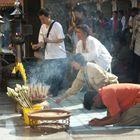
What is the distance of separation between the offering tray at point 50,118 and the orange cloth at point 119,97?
654 millimetres

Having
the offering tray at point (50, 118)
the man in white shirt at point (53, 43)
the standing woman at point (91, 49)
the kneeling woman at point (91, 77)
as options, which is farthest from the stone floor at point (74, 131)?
the man in white shirt at point (53, 43)

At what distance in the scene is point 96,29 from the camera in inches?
659

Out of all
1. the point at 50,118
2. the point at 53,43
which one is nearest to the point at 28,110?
the point at 50,118

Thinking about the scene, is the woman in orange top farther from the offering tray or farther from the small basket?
the small basket

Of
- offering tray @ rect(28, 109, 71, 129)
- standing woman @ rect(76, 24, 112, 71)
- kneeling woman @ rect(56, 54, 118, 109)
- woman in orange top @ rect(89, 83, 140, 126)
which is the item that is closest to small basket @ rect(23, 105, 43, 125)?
offering tray @ rect(28, 109, 71, 129)

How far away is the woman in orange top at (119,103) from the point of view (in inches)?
283

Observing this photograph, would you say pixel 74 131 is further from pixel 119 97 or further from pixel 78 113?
pixel 78 113

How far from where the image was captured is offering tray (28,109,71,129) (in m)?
7.28

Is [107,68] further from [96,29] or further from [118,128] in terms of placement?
[96,29]

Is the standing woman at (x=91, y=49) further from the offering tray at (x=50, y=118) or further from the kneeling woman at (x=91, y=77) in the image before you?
the offering tray at (x=50, y=118)

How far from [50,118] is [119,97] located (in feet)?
3.55

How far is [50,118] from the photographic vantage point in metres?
7.25

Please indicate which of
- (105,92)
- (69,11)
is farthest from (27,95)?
(69,11)

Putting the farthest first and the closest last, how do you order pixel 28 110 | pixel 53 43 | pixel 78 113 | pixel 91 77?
pixel 53 43 → pixel 78 113 → pixel 91 77 → pixel 28 110
